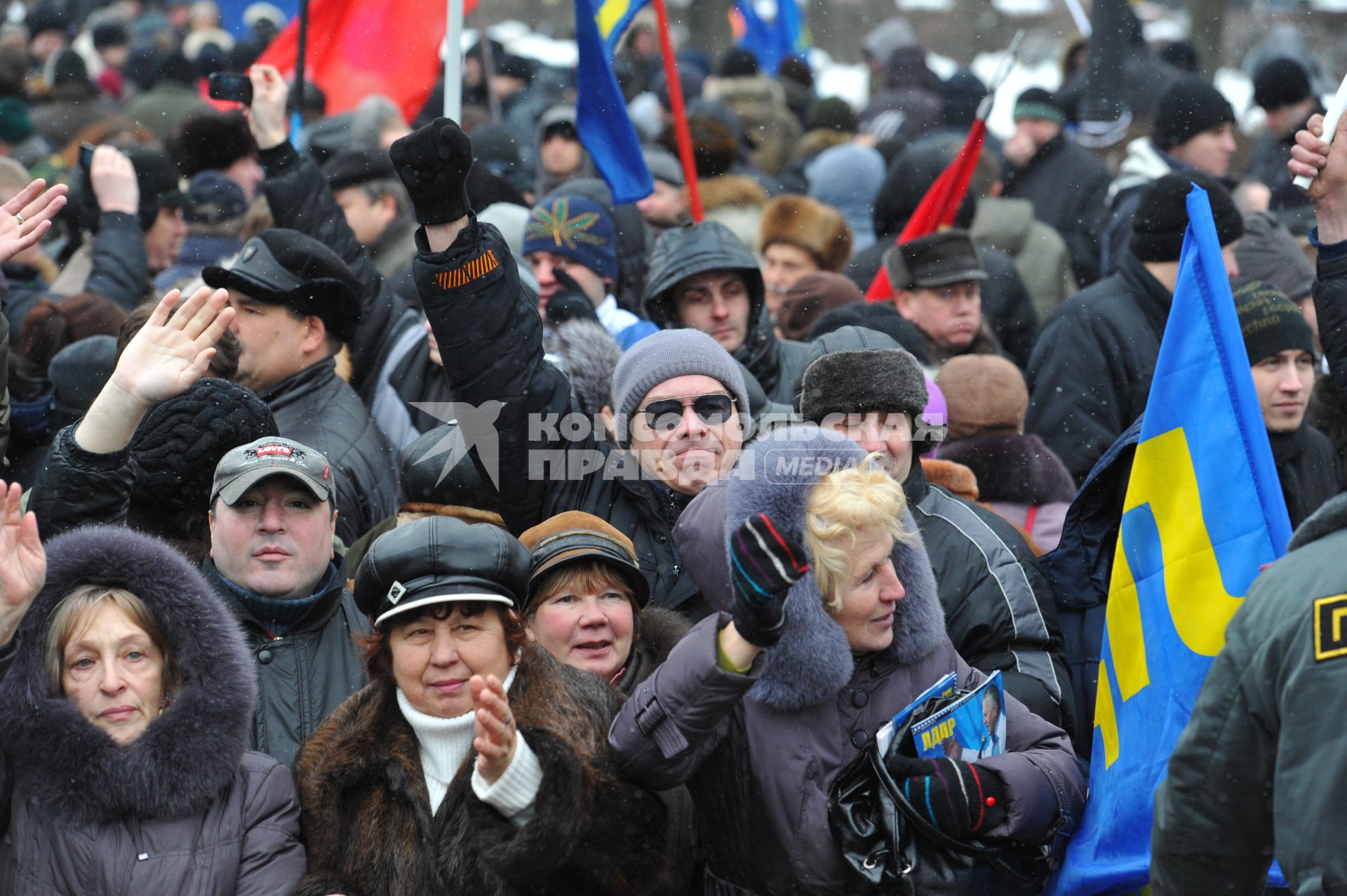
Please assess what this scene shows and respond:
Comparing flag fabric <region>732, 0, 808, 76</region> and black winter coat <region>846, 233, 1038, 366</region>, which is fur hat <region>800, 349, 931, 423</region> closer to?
black winter coat <region>846, 233, 1038, 366</region>

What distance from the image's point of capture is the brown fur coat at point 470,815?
10.8 ft

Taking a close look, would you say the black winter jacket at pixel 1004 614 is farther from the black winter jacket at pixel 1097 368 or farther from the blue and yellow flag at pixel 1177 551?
the black winter jacket at pixel 1097 368

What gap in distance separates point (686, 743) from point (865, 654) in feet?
1.75

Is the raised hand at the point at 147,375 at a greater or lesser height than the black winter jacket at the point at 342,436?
greater

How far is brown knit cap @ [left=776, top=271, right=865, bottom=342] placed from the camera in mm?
6805

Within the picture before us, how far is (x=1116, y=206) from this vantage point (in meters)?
8.06


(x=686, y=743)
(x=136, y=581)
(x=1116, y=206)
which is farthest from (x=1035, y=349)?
(x=136, y=581)

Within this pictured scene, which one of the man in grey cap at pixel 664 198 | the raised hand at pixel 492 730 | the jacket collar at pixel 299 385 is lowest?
the raised hand at pixel 492 730

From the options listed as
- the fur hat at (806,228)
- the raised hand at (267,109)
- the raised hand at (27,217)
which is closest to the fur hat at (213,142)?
the raised hand at (267,109)

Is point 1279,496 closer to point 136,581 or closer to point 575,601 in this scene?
point 575,601

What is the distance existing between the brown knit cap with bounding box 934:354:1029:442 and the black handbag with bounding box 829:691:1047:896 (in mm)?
2161

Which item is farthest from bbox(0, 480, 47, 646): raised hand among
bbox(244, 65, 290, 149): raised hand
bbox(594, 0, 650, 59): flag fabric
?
bbox(594, 0, 650, 59): flag fabric

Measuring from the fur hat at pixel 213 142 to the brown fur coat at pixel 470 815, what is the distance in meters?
6.12

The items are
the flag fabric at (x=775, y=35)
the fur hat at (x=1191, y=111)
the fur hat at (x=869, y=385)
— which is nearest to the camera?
the fur hat at (x=869, y=385)
